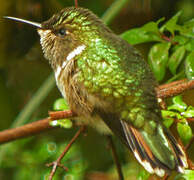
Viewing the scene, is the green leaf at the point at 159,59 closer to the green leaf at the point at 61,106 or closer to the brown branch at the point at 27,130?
the green leaf at the point at 61,106

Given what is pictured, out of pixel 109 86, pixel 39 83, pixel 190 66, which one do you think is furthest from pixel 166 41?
pixel 39 83

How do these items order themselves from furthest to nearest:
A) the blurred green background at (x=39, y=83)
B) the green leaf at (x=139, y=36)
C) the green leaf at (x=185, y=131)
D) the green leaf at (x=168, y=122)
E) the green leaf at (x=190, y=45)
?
the blurred green background at (x=39, y=83)
the green leaf at (x=139, y=36)
the green leaf at (x=190, y=45)
the green leaf at (x=168, y=122)
the green leaf at (x=185, y=131)

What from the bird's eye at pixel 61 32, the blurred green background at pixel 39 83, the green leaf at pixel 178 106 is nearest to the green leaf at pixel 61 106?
the bird's eye at pixel 61 32

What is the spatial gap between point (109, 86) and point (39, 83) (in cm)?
165

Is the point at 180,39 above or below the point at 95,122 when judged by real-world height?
above

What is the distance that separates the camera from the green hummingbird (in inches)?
66.2

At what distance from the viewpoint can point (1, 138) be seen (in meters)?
1.96

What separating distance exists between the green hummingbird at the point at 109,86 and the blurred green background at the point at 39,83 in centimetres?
77

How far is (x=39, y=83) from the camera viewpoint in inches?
132

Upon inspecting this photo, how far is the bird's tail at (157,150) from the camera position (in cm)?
160

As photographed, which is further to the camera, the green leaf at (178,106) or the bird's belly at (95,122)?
the bird's belly at (95,122)

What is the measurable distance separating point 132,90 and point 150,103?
0.09 metres

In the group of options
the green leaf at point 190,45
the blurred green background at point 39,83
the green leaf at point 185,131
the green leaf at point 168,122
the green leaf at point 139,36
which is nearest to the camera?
the green leaf at point 185,131

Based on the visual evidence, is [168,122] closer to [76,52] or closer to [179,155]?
[179,155]
